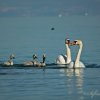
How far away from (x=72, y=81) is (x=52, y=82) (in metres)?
0.91

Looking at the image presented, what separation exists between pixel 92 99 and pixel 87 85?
12.9ft

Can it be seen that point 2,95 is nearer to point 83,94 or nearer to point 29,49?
point 83,94

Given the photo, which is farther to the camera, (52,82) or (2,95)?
(52,82)

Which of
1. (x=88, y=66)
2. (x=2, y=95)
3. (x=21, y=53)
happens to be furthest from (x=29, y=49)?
(x=2, y=95)

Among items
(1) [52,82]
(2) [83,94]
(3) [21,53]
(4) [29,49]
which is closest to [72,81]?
(1) [52,82]

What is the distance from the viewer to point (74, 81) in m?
38.1

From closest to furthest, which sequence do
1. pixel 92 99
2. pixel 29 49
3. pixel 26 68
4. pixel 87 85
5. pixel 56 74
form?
1. pixel 92 99
2. pixel 87 85
3. pixel 56 74
4. pixel 26 68
5. pixel 29 49

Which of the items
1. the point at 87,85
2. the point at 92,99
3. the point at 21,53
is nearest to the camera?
the point at 92,99

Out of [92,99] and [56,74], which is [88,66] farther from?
[92,99]

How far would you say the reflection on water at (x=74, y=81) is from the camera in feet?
114

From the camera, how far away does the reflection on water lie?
34.8m

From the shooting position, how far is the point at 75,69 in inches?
1704

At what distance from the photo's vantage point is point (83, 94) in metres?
34.0

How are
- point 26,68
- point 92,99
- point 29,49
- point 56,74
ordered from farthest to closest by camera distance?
point 29,49 → point 26,68 → point 56,74 → point 92,99
